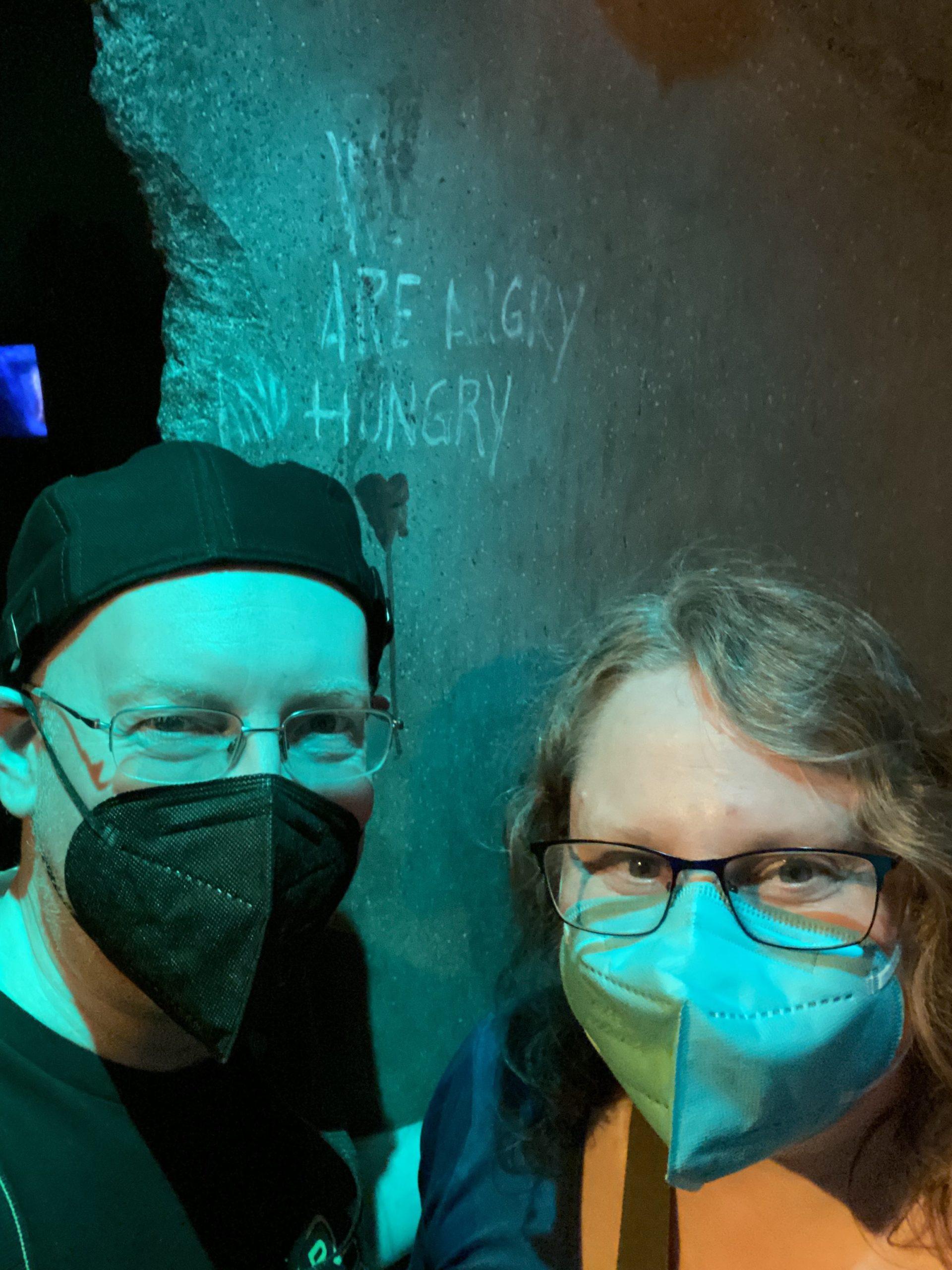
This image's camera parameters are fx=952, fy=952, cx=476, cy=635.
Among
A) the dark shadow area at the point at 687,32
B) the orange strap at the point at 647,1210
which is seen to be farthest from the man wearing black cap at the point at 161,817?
the dark shadow area at the point at 687,32

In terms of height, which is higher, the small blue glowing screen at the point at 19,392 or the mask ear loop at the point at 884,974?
the small blue glowing screen at the point at 19,392

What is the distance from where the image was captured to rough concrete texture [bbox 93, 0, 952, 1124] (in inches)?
62.4

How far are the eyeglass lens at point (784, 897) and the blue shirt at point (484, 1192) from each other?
46 cm

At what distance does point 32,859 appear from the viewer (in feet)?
4.03

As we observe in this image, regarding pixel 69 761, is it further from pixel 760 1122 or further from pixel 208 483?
pixel 760 1122

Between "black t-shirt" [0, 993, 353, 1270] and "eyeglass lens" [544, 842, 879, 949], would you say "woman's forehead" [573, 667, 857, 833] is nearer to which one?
"eyeglass lens" [544, 842, 879, 949]

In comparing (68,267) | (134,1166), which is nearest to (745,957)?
(134,1166)

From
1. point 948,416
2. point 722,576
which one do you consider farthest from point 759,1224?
point 948,416

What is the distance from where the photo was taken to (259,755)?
3.85 ft

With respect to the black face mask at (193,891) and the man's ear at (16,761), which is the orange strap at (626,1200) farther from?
the man's ear at (16,761)

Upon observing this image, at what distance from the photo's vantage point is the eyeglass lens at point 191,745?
114cm

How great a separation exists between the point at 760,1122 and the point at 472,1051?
63cm

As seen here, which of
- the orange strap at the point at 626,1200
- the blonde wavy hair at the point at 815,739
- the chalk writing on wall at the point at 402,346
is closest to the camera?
the blonde wavy hair at the point at 815,739

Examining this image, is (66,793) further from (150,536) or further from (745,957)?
(745,957)
